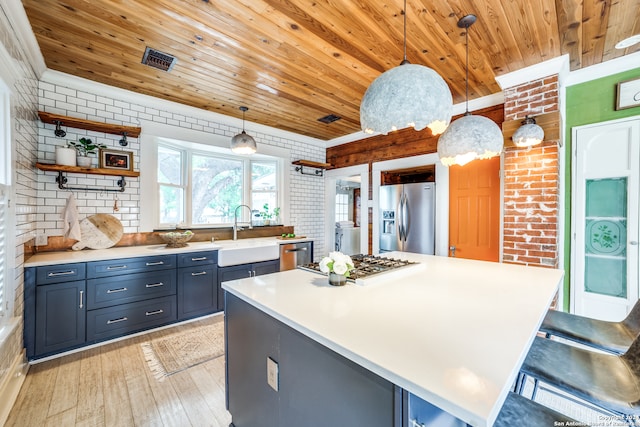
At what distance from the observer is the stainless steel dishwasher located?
4.04 meters

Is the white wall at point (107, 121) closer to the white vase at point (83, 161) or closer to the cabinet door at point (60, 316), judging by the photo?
the white vase at point (83, 161)

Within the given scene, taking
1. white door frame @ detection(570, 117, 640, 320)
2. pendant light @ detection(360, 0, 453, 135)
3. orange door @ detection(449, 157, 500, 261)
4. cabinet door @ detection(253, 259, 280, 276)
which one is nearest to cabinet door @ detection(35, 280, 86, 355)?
cabinet door @ detection(253, 259, 280, 276)

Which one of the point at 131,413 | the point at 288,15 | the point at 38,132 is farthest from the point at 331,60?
the point at 131,413

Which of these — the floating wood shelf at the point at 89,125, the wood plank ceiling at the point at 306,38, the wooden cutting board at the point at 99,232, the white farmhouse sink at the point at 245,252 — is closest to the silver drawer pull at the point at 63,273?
the wooden cutting board at the point at 99,232

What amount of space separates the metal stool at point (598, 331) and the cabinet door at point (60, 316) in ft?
11.7

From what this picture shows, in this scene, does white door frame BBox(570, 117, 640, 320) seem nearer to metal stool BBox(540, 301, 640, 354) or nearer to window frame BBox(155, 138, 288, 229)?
metal stool BBox(540, 301, 640, 354)

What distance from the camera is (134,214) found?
3271 millimetres

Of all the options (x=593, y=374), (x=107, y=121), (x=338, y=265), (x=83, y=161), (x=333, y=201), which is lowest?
(x=593, y=374)

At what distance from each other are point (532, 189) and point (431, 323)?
241 cm

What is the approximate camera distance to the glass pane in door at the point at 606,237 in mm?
2609

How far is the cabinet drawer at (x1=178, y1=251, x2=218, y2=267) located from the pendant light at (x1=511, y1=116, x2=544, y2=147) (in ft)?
11.1

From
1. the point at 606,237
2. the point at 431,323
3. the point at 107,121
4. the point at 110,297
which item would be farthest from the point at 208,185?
the point at 606,237

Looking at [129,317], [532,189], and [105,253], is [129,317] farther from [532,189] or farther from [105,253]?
[532,189]

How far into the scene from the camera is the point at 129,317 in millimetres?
2768
